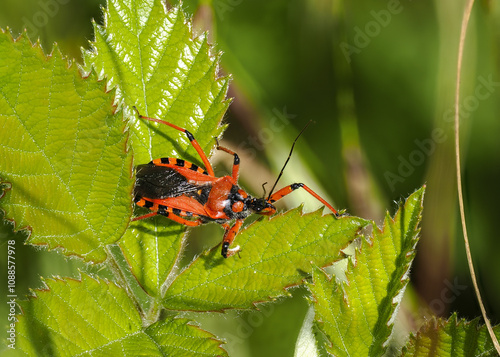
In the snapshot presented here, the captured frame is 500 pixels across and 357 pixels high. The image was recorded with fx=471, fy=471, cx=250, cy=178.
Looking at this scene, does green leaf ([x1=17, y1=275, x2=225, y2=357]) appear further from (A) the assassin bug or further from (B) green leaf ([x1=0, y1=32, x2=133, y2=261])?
(A) the assassin bug

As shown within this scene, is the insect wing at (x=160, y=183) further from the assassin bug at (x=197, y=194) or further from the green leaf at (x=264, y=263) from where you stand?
the green leaf at (x=264, y=263)

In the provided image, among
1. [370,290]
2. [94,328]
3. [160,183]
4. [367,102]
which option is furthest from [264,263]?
[367,102]

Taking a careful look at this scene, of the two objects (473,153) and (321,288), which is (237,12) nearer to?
(473,153)

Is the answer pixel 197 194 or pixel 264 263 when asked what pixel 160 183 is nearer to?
pixel 197 194

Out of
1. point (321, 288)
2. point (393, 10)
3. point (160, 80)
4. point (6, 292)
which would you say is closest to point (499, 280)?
point (321, 288)

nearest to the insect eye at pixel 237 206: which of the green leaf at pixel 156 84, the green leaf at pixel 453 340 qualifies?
the green leaf at pixel 156 84
